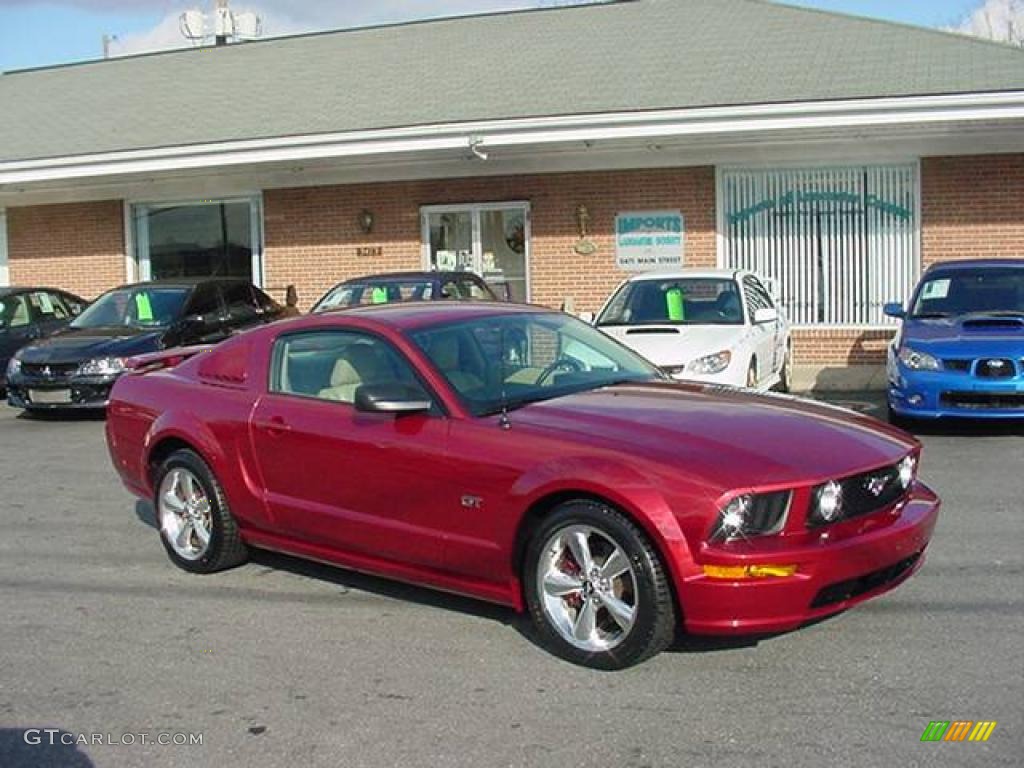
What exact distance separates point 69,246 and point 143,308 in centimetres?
643

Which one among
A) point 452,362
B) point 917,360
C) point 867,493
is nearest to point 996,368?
point 917,360

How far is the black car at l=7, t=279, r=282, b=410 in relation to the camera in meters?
12.0

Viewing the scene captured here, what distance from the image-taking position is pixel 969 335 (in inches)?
381

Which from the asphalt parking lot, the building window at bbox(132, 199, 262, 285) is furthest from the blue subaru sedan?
the building window at bbox(132, 199, 262, 285)

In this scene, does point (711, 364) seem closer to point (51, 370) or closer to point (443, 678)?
point (443, 678)

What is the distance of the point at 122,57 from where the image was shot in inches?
933

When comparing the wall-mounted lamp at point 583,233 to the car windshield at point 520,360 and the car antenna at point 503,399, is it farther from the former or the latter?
the car antenna at point 503,399

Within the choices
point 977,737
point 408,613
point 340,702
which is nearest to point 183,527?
point 408,613

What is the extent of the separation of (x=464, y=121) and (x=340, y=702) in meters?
11.1

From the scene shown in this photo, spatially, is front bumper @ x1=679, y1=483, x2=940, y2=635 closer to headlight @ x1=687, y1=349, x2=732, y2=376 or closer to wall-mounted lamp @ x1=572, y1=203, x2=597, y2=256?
headlight @ x1=687, y1=349, x2=732, y2=376

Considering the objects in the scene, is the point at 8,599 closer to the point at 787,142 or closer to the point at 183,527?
the point at 183,527

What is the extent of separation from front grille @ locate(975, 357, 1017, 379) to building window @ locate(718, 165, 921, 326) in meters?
5.14

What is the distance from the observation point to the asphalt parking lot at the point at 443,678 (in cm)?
376

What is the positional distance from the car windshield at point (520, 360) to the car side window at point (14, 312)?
10872 millimetres
